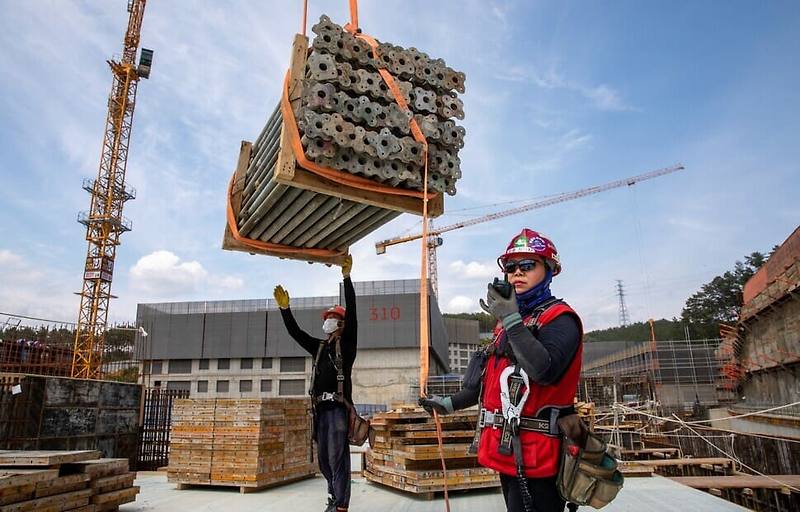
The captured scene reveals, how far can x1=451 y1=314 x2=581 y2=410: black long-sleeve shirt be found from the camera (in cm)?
238

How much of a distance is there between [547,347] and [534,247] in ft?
1.88

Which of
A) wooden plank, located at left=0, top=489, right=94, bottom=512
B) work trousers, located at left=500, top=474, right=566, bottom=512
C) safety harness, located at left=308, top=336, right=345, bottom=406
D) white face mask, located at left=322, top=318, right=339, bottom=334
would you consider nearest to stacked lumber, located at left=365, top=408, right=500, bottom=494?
safety harness, located at left=308, top=336, right=345, bottom=406

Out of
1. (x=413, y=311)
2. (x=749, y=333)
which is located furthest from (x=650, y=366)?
(x=413, y=311)

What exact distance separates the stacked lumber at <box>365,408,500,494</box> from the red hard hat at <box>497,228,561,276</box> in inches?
172

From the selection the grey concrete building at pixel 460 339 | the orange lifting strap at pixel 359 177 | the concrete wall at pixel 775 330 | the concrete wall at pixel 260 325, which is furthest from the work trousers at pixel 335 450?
the grey concrete building at pixel 460 339

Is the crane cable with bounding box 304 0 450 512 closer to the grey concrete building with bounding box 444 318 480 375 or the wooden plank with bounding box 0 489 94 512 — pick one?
the wooden plank with bounding box 0 489 94 512

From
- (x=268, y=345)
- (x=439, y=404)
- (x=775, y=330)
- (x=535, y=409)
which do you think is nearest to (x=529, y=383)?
(x=535, y=409)

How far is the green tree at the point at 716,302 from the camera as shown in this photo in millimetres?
67125

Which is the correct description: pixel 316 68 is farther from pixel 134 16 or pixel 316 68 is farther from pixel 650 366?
pixel 134 16

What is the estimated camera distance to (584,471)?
239cm

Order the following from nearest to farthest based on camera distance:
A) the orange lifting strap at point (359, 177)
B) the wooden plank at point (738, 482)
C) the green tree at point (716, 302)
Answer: the orange lifting strap at point (359, 177), the wooden plank at point (738, 482), the green tree at point (716, 302)

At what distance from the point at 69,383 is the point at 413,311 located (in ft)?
125

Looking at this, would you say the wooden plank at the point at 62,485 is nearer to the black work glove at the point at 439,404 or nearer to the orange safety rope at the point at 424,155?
the orange safety rope at the point at 424,155

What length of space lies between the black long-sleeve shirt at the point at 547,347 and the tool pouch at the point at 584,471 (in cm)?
26
